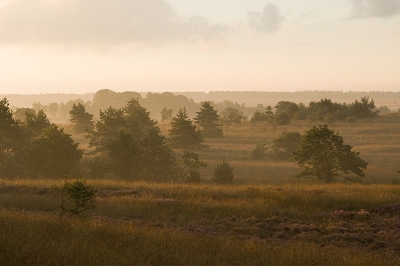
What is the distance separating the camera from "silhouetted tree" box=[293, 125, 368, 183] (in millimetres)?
31797

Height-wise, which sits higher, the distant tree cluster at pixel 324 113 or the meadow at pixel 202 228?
the distant tree cluster at pixel 324 113

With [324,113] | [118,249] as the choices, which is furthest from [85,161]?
[324,113]

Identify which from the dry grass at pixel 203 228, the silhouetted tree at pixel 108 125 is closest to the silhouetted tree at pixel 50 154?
the dry grass at pixel 203 228

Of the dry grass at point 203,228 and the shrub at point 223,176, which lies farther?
the shrub at point 223,176

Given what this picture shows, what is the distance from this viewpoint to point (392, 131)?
77125 mm

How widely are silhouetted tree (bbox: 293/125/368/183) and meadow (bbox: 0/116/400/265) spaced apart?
1132cm

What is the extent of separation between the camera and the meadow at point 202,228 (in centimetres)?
701

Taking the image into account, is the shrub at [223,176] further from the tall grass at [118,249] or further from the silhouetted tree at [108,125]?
the tall grass at [118,249]

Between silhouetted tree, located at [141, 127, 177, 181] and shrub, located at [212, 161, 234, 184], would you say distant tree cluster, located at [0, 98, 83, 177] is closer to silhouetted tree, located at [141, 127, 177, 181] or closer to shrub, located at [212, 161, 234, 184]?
silhouetted tree, located at [141, 127, 177, 181]

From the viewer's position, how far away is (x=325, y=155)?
105 ft

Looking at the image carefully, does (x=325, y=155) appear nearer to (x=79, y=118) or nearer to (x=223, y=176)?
(x=223, y=176)

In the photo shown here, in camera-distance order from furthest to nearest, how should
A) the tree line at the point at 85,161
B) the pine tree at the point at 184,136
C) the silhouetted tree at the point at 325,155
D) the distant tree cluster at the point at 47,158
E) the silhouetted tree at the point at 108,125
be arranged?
the pine tree at the point at 184,136, the silhouetted tree at the point at 108,125, the tree line at the point at 85,161, the distant tree cluster at the point at 47,158, the silhouetted tree at the point at 325,155

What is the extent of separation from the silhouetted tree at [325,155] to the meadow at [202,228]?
11.3 meters

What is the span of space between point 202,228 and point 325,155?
2240 centimetres
